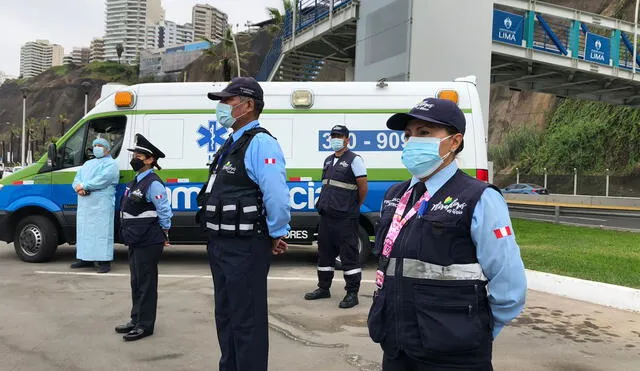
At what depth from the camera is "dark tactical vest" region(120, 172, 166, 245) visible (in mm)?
4734

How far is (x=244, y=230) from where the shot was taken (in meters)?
3.20

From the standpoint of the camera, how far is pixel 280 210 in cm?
329

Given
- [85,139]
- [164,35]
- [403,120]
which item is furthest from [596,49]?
[164,35]

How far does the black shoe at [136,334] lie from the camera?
4609 mm

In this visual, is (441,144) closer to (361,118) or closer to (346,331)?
(346,331)

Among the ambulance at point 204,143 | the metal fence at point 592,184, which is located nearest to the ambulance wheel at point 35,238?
the ambulance at point 204,143

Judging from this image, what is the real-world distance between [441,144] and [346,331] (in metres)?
3.23

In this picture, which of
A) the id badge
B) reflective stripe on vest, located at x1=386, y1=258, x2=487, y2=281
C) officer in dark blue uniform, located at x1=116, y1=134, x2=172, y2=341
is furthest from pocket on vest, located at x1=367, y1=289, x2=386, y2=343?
officer in dark blue uniform, located at x1=116, y1=134, x2=172, y2=341

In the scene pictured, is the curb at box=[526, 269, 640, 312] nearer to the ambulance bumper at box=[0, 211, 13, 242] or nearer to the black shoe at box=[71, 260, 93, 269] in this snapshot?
the black shoe at box=[71, 260, 93, 269]

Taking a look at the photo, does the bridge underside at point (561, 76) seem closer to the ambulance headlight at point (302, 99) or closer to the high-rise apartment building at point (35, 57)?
the ambulance headlight at point (302, 99)

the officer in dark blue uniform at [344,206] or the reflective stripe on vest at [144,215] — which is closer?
the reflective stripe on vest at [144,215]

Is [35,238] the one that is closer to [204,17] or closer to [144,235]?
[144,235]

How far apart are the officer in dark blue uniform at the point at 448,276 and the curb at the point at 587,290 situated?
16.3 ft

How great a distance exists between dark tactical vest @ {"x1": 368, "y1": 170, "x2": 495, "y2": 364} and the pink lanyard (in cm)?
4
